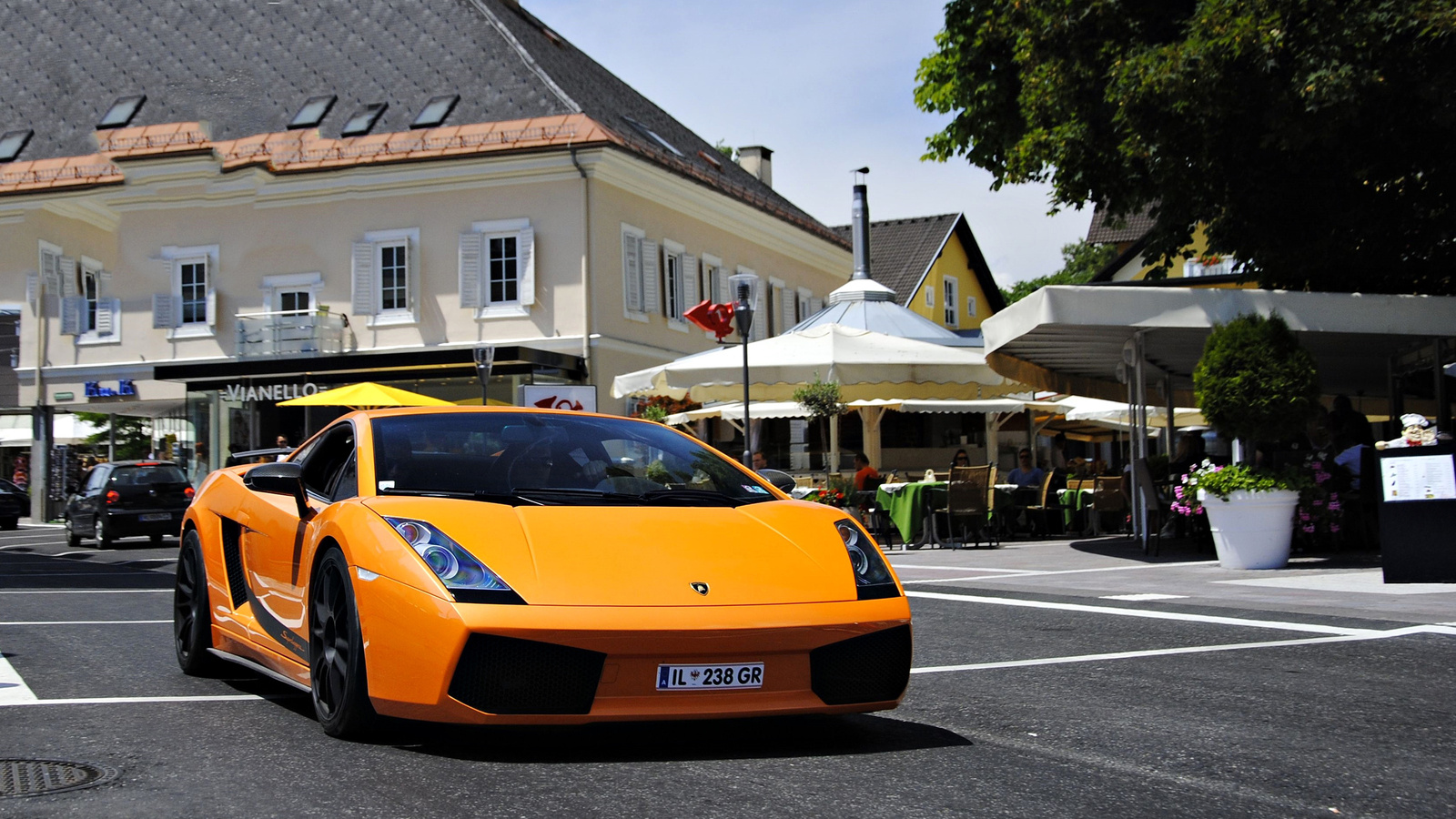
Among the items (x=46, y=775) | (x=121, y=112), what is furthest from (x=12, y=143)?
(x=46, y=775)

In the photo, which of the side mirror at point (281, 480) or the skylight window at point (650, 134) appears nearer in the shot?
the side mirror at point (281, 480)

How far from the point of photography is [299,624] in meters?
5.78

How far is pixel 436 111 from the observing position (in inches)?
1399

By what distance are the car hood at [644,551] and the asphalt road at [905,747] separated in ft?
1.77

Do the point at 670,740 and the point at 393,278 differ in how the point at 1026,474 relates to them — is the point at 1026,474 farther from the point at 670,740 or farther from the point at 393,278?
the point at 393,278

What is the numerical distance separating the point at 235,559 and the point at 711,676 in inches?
115

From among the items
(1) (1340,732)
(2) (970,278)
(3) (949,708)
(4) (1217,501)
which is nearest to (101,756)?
(3) (949,708)

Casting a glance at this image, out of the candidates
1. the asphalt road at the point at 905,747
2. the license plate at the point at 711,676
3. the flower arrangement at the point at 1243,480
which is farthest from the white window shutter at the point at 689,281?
the license plate at the point at 711,676

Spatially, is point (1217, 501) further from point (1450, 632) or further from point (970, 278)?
point (970, 278)

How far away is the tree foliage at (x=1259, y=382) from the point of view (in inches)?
549

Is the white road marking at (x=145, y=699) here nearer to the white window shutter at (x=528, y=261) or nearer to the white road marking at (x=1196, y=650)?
the white road marking at (x=1196, y=650)

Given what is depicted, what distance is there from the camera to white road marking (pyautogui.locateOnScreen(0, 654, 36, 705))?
6621 millimetres

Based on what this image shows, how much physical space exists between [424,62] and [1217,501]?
27381 millimetres

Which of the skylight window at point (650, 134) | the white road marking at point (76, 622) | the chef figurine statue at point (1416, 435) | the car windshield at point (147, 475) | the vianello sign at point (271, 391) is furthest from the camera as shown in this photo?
the skylight window at point (650, 134)
